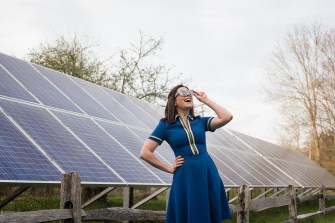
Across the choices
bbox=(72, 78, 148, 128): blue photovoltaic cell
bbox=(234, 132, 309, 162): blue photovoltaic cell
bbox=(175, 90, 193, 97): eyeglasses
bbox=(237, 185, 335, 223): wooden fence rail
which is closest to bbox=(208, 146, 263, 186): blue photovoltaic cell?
bbox=(237, 185, 335, 223): wooden fence rail

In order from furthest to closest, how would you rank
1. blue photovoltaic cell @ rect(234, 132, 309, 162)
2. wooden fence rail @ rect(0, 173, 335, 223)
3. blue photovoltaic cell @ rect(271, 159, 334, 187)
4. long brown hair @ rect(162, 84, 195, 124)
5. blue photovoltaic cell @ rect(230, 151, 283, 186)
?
blue photovoltaic cell @ rect(234, 132, 309, 162) → blue photovoltaic cell @ rect(271, 159, 334, 187) → blue photovoltaic cell @ rect(230, 151, 283, 186) → wooden fence rail @ rect(0, 173, 335, 223) → long brown hair @ rect(162, 84, 195, 124)

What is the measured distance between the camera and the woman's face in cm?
377

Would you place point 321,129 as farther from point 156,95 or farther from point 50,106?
point 50,106

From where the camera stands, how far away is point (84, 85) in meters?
12.0

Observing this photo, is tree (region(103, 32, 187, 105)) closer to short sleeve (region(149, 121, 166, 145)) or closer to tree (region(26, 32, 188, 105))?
tree (region(26, 32, 188, 105))

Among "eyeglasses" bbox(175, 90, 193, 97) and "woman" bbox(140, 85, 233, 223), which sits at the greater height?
"eyeglasses" bbox(175, 90, 193, 97)

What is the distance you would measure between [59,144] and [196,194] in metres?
3.55

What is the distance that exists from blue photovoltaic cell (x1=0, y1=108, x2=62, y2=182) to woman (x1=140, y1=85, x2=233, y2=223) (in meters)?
2.02

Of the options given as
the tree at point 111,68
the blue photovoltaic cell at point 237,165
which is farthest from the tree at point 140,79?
the blue photovoltaic cell at point 237,165

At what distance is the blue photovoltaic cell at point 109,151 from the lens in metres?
7.18

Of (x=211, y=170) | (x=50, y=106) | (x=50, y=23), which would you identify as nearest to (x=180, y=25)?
(x=50, y=106)

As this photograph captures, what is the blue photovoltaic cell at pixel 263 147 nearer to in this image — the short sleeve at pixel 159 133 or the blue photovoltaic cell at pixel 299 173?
the blue photovoltaic cell at pixel 299 173

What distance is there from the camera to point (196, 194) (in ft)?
11.7

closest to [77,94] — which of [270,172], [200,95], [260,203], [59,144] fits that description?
[59,144]
